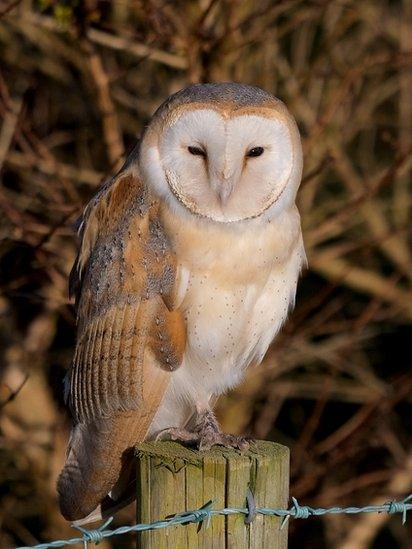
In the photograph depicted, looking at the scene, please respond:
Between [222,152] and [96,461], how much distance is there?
3.50 feet

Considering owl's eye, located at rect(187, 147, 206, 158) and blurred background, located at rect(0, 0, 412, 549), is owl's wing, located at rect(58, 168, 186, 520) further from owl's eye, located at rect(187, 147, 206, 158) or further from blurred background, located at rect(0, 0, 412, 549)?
blurred background, located at rect(0, 0, 412, 549)

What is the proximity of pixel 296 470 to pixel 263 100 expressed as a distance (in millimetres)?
2830

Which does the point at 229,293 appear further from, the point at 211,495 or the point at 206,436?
the point at 211,495

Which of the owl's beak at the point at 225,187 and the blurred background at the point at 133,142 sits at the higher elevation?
the blurred background at the point at 133,142

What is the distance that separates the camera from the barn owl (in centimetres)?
293

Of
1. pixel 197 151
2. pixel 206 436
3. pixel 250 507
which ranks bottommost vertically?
pixel 250 507

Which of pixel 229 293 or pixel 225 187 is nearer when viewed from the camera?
pixel 225 187

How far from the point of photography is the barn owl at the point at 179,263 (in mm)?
2926

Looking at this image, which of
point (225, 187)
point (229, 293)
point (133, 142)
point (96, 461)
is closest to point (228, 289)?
point (229, 293)

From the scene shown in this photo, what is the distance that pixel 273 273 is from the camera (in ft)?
10.3

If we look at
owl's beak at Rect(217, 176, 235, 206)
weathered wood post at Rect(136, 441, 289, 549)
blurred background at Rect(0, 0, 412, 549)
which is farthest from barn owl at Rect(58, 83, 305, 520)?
blurred background at Rect(0, 0, 412, 549)

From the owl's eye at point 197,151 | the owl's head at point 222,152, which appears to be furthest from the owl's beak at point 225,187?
the owl's eye at point 197,151

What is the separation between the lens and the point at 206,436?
2.81 m

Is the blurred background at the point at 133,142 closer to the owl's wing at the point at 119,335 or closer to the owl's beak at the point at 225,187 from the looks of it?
the owl's wing at the point at 119,335
